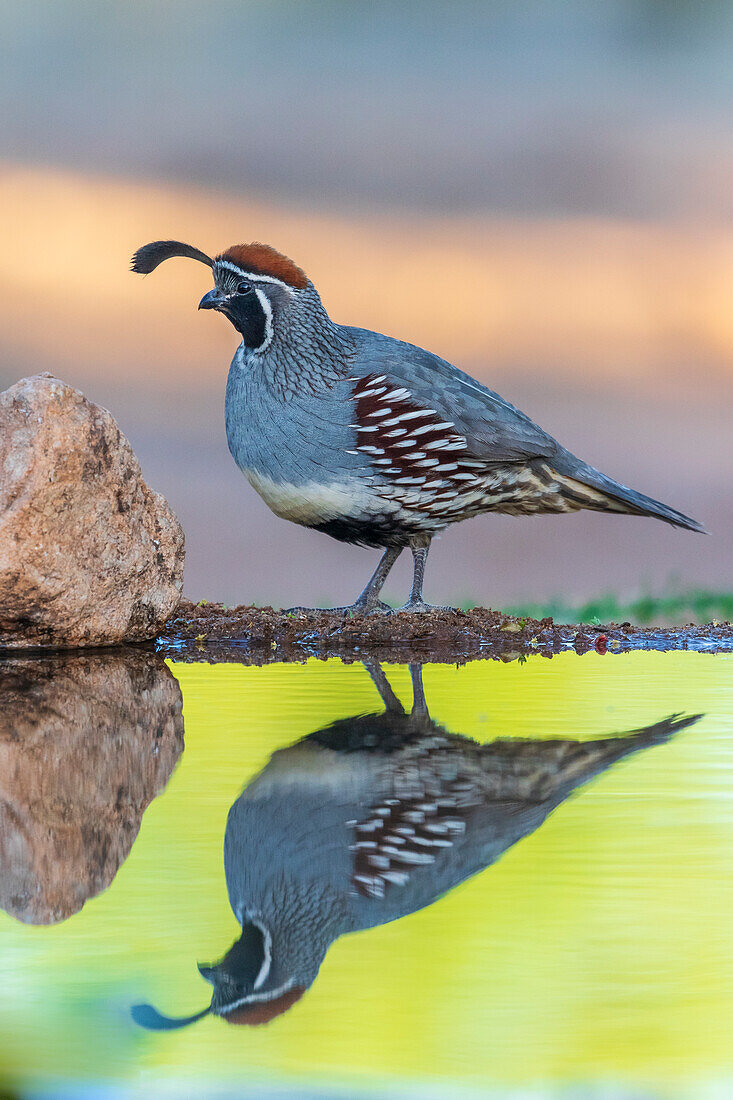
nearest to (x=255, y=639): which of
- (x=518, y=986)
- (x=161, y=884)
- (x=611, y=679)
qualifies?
(x=611, y=679)

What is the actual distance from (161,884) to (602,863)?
1154 mm

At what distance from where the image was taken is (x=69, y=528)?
8188 mm

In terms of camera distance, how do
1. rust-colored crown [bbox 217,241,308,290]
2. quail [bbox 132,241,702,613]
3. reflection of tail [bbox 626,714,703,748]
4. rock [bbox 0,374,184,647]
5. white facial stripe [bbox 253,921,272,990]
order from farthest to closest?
rust-colored crown [bbox 217,241,308,290]
quail [bbox 132,241,702,613]
rock [bbox 0,374,184,647]
reflection of tail [bbox 626,714,703,748]
white facial stripe [bbox 253,921,272,990]

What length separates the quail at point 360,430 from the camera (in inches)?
329

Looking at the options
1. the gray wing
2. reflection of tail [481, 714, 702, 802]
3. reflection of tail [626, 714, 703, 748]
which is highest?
the gray wing

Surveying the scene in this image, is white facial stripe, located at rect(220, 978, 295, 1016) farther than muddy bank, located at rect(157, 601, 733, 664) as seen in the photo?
No

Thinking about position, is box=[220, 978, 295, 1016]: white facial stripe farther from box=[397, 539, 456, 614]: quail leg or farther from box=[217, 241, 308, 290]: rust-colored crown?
box=[217, 241, 308, 290]: rust-colored crown

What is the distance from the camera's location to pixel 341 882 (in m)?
3.02

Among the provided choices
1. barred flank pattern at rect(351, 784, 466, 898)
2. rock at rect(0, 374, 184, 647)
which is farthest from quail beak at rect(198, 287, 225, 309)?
barred flank pattern at rect(351, 784, 466, 898)

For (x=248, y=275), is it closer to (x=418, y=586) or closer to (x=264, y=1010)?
(x=418, y=586)

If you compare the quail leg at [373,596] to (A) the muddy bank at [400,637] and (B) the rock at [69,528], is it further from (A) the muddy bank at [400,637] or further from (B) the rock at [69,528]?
(B) the rock at [69,528]

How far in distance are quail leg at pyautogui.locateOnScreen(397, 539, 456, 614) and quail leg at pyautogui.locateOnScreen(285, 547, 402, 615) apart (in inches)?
8.8

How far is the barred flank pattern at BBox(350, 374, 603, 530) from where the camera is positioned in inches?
330

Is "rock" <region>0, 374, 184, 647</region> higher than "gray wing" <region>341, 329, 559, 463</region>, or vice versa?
"gray wing" <region>341, 329, 559, 463</region>
